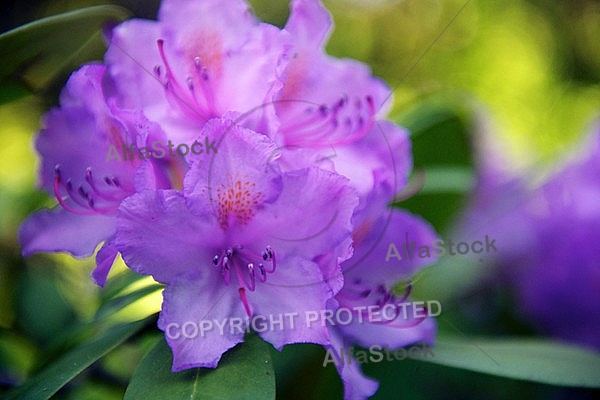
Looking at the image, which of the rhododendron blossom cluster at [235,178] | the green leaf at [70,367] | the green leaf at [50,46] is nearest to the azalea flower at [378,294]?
the rhododendron blossom cluster at [235,178]

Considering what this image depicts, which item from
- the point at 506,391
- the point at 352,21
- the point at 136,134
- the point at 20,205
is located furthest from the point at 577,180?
the point at 352,21

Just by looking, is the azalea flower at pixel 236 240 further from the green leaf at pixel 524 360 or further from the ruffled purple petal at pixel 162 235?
the green leaf at pixel 524 360

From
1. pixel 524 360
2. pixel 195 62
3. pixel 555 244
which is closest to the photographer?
pixel 195 62

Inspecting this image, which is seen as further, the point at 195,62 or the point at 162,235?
the point at 195,62

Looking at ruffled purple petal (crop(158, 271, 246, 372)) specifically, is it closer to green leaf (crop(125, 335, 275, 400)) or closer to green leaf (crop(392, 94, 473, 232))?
green leaf (crop(125, 335, 275, 400))

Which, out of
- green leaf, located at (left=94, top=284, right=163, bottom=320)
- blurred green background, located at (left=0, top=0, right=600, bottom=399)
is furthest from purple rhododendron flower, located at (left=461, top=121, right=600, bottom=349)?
green leaf, located at (left=94, top=284, right=163, bottom=320)

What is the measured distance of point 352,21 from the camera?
82.8 inches

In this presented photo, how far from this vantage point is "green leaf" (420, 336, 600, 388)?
84 centimetres

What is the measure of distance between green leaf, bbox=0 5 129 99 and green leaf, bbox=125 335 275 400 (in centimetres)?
38

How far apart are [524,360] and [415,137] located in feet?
1.32

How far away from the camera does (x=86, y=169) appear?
80 centimetres

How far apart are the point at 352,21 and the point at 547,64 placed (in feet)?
2.20

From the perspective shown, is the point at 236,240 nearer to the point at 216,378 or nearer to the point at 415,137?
the point at 216,378

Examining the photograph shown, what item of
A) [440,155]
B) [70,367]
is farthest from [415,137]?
[70,367]
